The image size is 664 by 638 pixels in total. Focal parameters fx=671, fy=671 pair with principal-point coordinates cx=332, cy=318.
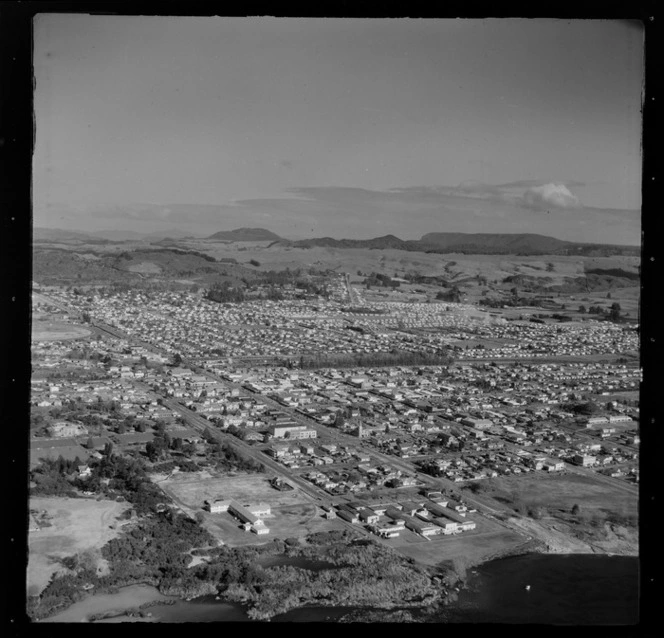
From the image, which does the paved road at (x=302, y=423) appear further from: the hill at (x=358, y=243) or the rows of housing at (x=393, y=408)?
the hill at (x=358, y=243)

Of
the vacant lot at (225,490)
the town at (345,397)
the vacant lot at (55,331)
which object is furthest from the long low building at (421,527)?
the vacant lot at (55,331)

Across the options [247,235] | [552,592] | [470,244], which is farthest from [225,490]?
[470,244]

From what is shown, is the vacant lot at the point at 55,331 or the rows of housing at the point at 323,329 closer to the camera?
the vacant lot at the point at 55,331

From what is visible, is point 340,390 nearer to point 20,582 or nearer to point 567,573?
point 567,573

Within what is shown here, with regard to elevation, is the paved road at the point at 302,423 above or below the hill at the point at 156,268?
below

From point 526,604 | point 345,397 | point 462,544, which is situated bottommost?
point 526,604

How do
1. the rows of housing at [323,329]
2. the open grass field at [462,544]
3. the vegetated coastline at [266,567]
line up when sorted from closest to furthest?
the vegetated coastline at [266,567] → the open grass field at [462,544] → the rows of housing at [323,329]

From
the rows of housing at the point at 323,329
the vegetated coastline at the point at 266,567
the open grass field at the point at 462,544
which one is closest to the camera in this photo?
the vegetated coastline at the point at 266,567

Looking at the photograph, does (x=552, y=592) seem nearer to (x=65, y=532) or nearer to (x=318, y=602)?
(x=318, y=602)
